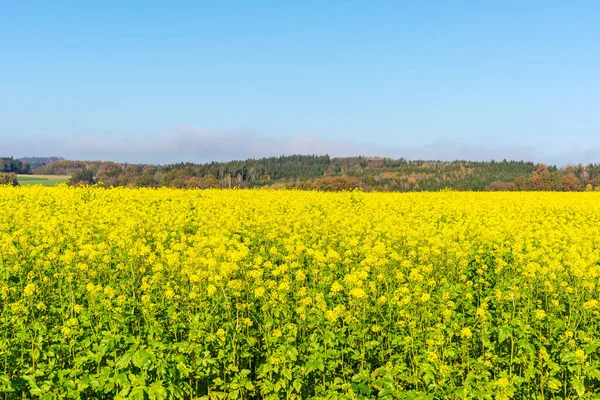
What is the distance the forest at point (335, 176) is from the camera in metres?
81.8

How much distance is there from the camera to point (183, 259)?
10438mm

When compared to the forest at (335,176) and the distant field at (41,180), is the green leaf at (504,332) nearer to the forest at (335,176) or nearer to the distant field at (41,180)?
the forest at (335,176)

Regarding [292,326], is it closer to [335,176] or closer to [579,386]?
[579,386]

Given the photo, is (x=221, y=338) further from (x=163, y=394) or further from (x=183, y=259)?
(x=183, y=259)

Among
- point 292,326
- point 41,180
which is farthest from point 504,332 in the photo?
point 41,180

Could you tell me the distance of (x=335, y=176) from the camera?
4653 inches

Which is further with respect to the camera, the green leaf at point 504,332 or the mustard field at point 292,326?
the green leaf at point 504,332

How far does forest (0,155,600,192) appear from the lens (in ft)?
268

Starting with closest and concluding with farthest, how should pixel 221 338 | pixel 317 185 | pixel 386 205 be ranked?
pixel 221 338
pixel 386 205
pixel 317 185

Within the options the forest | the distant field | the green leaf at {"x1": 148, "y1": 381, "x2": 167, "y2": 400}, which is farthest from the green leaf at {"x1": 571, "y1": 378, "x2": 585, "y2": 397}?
the distant field

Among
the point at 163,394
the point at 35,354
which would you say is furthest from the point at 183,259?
the point at 163,394

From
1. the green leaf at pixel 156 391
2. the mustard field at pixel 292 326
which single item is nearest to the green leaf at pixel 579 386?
the mustard field at pixel 292 326

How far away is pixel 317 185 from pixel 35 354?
7481 centimetres

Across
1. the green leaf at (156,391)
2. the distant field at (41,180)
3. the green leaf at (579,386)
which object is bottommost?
the green leaf at (579,386)
